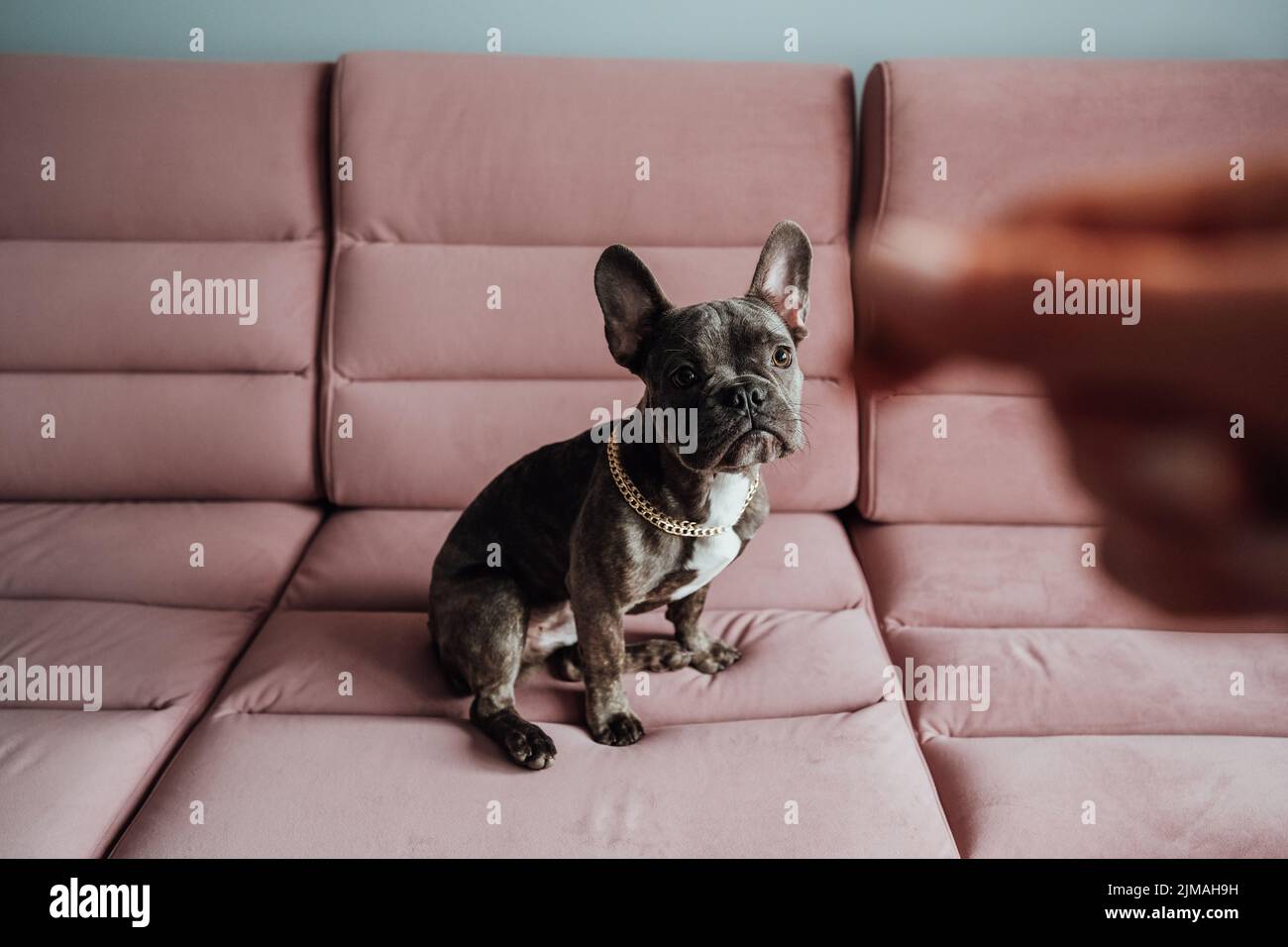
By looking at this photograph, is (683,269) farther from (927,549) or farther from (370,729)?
(370,729)

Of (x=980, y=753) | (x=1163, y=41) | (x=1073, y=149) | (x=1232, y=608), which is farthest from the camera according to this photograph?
(x=1163, y=41)

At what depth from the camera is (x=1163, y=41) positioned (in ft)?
7.56

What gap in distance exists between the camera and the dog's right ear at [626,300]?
54.6 inches

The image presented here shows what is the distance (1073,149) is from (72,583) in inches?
90.8

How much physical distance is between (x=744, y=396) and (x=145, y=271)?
1.58 m

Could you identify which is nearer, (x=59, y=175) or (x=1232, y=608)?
(x=1232, y=608)

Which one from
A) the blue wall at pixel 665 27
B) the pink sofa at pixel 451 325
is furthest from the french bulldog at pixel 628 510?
the blue wall at pixel 665 27

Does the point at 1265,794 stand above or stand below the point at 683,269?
below

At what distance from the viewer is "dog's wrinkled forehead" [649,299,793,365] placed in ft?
4.44

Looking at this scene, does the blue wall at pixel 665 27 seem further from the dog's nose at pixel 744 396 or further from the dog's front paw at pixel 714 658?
the dog's front paw at pixel 714 658

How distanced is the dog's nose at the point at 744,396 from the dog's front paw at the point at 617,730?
1.84 ft
